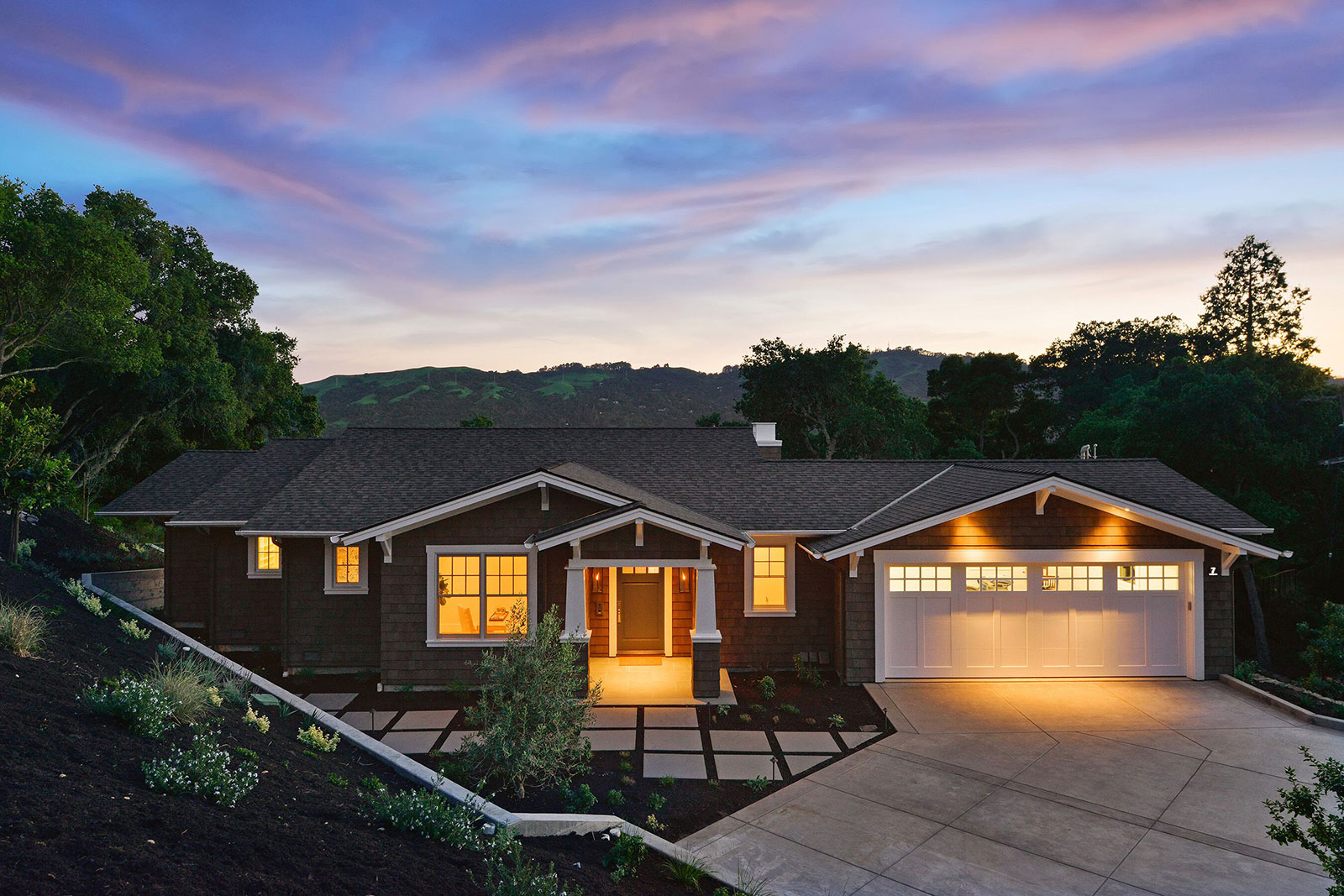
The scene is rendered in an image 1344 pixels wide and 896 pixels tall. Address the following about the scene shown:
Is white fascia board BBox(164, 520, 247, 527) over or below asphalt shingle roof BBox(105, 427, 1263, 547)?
below

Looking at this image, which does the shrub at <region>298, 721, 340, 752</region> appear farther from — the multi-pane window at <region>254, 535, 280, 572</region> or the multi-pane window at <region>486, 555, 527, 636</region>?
the multi-pane window at <region>254, 535, 280, 572</region>

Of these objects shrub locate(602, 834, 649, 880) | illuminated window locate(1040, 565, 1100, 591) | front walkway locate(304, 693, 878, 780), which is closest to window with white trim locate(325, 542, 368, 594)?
front walkway locate(304, 693, 878, 780)

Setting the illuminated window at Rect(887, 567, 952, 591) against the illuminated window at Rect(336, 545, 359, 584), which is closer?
the illuminated window at Rect(887, 567, 952, 591)

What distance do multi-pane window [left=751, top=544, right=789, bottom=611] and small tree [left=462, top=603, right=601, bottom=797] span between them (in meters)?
6.38

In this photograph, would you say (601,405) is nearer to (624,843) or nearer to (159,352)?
(159,352)

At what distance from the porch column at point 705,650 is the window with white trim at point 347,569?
22.1ft

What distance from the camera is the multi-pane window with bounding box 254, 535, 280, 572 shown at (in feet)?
48.7

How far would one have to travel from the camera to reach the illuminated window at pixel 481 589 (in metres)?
12.7

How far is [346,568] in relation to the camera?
1372 centimetres

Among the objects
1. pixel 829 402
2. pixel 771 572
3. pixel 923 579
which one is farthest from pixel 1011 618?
pixel 829 402

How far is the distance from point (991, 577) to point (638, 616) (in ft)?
23.2

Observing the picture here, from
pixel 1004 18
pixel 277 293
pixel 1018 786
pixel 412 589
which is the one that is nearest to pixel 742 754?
pixel 1018 786

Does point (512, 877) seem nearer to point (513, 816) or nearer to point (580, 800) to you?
point (513, 816)

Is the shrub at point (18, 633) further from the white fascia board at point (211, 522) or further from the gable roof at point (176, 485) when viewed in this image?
the gable roof at point (176, 485)
